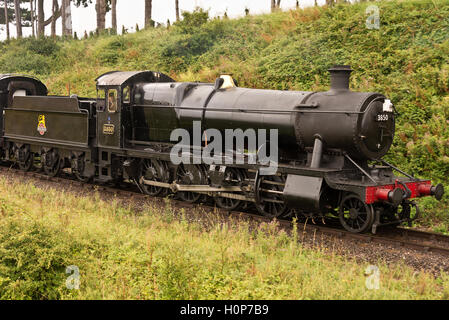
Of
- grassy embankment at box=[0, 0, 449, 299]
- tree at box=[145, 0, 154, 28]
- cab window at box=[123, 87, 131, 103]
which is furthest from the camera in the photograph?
tree at box=[145, 0, 154, 28]

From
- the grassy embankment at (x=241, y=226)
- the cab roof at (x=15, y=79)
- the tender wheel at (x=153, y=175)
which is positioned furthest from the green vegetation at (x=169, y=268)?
the cab roof at (x=15, y=79)

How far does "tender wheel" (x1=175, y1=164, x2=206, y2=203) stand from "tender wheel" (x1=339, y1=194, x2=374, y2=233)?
3577 mm

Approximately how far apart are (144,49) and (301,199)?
20.5 m

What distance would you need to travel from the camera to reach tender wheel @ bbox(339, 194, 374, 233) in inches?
355

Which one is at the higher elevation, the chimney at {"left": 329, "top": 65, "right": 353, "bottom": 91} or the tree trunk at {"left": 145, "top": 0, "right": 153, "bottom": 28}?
the tree trunk at {"left": 145, "top": 0, "right": 153, "bottom": 28}

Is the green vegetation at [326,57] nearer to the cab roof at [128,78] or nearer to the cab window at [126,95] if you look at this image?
the cab roof at [128,78]

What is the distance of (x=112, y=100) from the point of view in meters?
13.2

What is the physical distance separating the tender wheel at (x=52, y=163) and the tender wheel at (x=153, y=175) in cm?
393

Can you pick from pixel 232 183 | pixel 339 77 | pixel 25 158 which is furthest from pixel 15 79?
pixel 339 77

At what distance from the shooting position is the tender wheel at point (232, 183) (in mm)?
10875

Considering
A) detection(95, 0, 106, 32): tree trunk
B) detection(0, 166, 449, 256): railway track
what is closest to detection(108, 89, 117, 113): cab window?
detection(0, 166, 449, 256): railway track

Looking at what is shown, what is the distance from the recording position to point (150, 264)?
6.77 metres

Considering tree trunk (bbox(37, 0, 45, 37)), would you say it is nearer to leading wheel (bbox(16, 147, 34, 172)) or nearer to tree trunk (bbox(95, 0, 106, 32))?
tree trunk (bbox(95, 0, 106, 32))
